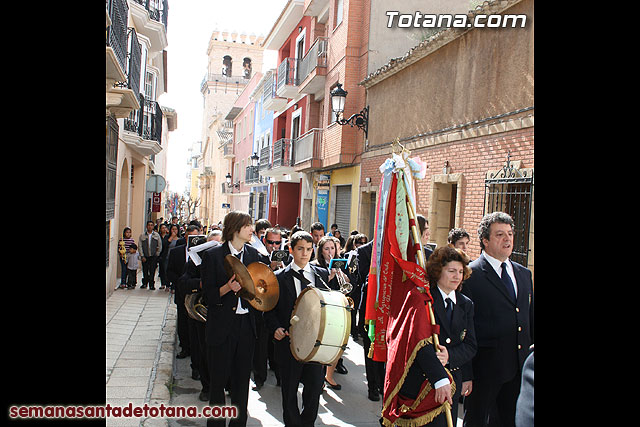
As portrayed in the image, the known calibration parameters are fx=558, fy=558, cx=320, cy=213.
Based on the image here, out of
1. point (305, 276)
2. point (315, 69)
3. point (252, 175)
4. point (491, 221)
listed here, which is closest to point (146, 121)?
point (315, 69)

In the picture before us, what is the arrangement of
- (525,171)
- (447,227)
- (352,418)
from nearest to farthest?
(352,418) → (525,171) → (447,227)

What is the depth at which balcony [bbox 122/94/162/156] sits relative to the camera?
15586mm

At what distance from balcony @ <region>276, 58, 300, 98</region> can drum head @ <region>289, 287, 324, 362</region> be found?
18.7 meters

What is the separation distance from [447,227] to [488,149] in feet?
8.42

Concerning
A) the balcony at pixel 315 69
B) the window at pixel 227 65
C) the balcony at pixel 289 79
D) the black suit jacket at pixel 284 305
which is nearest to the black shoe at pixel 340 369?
the black suit jacket at pixel 284 305

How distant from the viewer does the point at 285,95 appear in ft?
79.5

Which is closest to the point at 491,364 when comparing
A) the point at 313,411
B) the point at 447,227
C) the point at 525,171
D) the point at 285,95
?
the point at 313,411

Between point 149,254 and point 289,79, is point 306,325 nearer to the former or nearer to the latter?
point 149,254

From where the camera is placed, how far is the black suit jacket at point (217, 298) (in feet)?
16.7

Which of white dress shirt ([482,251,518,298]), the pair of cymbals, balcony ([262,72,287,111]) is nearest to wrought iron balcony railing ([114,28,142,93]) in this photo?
the pair of cymbals

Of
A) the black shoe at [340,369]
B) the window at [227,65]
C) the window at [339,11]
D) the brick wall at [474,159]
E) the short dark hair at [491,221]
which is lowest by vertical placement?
the black shoe at [340,369]

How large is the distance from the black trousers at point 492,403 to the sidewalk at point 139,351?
288 cm

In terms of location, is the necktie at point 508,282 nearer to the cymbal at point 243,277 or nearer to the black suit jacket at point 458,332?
the black suit jacket at point 458,332

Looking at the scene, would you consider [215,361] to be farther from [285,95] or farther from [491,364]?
[285,95]
